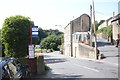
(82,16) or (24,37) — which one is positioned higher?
(82,16)

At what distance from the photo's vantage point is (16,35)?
16312 mm

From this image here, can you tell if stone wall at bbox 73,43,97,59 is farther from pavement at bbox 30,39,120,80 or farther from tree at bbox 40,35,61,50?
tree at bbox 40,35,61,50

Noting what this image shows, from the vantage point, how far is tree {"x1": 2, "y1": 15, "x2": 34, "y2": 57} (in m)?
16.3

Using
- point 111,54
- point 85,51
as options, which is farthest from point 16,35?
point 85,51

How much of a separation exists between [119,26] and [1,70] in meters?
47.0

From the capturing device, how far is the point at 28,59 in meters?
16.7

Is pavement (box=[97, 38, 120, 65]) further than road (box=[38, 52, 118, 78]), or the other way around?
pavement (box=[97, 38, 120, 65])

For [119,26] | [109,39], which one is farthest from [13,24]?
[109,39]

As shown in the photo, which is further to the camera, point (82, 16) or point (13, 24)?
point (82, 16)

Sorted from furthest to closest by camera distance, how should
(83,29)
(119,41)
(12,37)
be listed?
(83,29), (119,41), (12,37)

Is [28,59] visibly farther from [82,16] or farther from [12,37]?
[82,16]

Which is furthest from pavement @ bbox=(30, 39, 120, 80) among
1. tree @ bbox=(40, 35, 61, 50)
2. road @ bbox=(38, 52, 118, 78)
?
tree @ bbox=(40, 35, 61, 50)

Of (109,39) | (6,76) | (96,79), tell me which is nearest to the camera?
(6,76)

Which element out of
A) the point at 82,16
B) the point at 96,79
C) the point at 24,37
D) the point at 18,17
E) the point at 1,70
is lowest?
the point at 96,79
